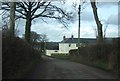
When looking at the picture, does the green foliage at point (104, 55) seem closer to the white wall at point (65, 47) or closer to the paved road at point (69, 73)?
the paved road at point (69, 73)

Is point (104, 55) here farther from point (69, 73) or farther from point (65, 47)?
point (65, 47)

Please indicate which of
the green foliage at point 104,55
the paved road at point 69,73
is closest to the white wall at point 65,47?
the green foliage at point 104,55

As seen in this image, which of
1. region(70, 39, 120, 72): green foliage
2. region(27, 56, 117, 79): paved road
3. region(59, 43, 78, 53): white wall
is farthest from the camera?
region(59, 43, 78, 53): white wall

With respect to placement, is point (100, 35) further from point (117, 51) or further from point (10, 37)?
point (10, 37)

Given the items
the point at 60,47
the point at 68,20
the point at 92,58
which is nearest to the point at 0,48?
the point at 92,58

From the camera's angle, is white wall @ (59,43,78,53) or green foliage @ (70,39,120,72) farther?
white wall @ (59,43,78,53)

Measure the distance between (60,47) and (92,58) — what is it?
4483 inches

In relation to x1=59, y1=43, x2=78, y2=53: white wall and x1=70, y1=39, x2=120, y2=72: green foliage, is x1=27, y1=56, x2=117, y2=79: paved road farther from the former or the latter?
x1=59, y1=43, x2=78, y2=53: white wall

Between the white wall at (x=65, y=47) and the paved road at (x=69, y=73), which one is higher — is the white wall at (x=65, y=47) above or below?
above

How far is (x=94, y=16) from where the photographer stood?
3803 centimetres

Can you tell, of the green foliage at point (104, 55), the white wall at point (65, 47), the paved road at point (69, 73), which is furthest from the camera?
the white wall at point (65, 47)

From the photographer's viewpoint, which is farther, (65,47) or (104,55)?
(65,47)

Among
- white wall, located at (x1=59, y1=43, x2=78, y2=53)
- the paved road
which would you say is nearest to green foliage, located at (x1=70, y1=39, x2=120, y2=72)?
the paved road

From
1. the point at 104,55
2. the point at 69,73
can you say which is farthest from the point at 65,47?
the point at 69,73
